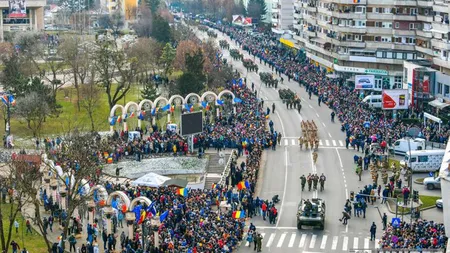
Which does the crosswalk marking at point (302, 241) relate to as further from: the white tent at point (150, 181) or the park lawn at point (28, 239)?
the park lawn at point (28, 239)

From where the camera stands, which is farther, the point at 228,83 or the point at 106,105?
the point at 228,83

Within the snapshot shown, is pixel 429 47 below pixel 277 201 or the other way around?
the other way around

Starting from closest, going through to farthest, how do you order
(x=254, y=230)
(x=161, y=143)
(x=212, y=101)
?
(x=254, y=230)
(x=161, y=143)
(x=212, y=101)

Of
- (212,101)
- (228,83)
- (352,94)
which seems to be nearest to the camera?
(212,101)

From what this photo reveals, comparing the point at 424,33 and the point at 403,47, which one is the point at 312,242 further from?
the point at 403,47

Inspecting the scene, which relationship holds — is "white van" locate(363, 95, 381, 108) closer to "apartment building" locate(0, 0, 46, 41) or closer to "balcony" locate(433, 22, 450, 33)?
"balcony" locate(433, 22, 450, 33)

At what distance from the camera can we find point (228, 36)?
181000mm

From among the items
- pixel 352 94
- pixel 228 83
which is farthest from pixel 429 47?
pixel 228 83

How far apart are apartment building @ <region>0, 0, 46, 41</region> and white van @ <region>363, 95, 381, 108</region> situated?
84.2m

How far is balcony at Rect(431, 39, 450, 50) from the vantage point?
3775 inches

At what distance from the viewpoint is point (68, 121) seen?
91.4m

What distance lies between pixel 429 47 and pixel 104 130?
123ft

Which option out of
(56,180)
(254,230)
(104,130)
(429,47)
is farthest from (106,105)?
(254,230)

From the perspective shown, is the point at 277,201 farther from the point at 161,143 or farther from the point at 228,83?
the point at 228,83
